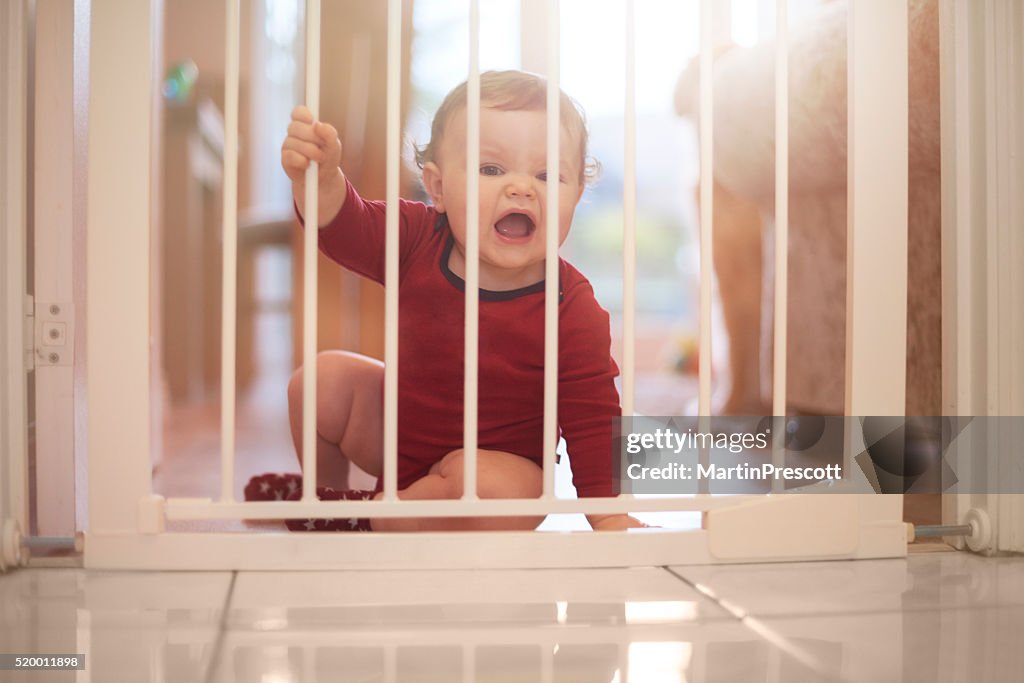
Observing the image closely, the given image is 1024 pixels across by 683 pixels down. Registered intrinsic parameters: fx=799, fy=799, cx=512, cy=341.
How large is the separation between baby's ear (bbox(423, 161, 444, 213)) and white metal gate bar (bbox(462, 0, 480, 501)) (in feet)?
0.30

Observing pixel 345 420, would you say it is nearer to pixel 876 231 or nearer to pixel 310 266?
pixel 310 266

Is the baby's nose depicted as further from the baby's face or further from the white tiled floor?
the white tiled floor

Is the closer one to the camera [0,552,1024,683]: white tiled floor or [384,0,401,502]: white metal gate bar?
[0,552,1024,683]: white tiled floor

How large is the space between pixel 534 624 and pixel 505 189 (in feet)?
1.44

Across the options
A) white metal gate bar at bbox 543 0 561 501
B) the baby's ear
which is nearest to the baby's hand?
the baby's ear

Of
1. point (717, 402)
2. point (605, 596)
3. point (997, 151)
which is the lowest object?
point (605, 596)

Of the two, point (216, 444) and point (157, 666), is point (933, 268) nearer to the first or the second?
point (157, 666)

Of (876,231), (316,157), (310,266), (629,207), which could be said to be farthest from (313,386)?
(876,231)

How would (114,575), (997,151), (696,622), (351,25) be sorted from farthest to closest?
(351,25) → (997,151) → (114,575) → (696,622)

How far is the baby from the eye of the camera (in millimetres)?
852

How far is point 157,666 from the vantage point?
1.83 feet

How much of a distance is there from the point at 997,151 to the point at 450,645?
0.77 metres

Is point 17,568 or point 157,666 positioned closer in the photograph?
point 157,666

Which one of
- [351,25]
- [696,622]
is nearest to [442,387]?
[696,622]
